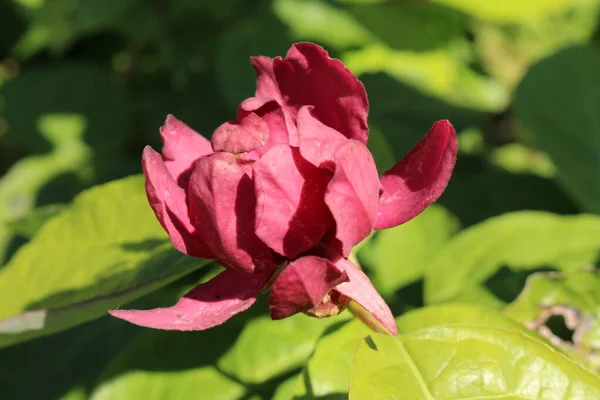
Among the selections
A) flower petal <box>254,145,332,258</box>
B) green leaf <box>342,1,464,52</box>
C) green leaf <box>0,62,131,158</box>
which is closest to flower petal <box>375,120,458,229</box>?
flower petal <box>254,145,332,258</box>

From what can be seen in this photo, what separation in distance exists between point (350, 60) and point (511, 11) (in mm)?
440

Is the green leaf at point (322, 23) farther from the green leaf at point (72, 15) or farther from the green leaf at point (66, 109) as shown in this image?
the green leaf at point (66, 109)

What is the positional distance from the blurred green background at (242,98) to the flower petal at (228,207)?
428mm

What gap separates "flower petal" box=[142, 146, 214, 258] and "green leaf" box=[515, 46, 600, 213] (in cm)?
99

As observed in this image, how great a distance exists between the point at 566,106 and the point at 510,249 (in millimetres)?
500

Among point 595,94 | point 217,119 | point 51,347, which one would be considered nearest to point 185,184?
point 51,347

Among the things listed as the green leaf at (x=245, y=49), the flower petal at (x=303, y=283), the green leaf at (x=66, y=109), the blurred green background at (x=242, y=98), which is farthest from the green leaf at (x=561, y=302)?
the green leaf at (x=66, y=109)

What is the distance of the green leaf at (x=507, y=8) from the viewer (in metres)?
1.74

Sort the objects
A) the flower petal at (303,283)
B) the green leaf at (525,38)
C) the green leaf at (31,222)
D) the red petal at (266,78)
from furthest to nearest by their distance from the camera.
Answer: the green leaf at (525,38) < the green leaf at (31,222) < the red petal at (266,78) < the flower petal at (303,283)

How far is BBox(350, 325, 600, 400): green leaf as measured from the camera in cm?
80

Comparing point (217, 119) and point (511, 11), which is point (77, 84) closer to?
point (217, 119)

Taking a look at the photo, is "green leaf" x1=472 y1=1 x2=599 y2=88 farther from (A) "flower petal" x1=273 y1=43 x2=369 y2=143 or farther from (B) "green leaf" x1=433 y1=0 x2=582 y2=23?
(A) "flower petal" x1=273 y1=43 x2=369 y2=143

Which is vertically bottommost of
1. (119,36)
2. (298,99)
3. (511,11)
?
(119,36)

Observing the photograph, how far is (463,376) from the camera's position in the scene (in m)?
0.83
